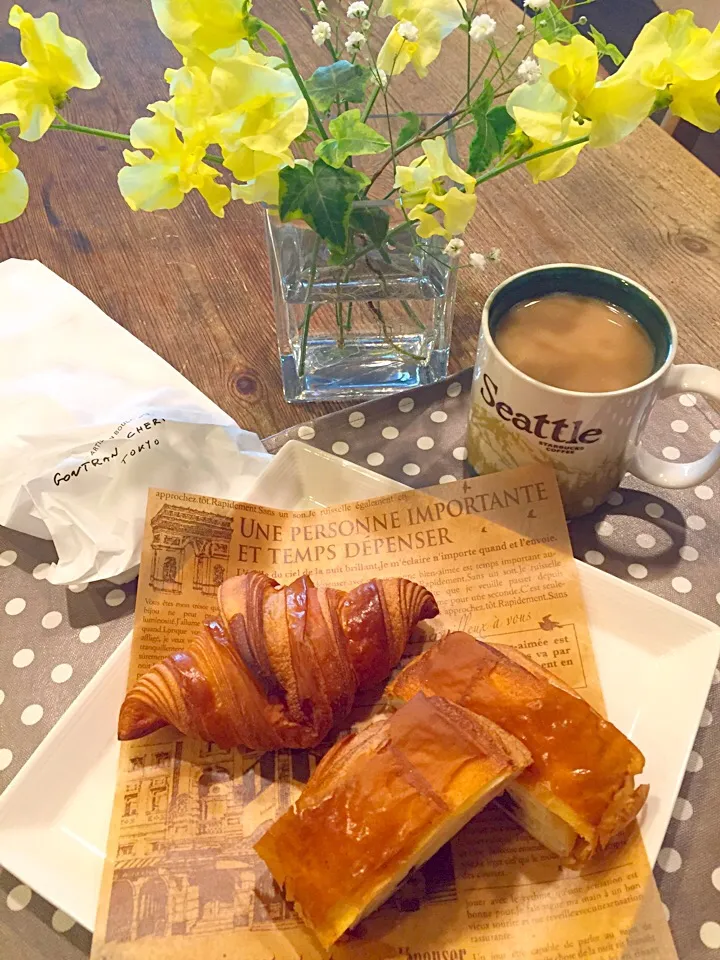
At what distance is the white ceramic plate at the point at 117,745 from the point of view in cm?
64

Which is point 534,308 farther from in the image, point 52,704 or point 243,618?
point 52,704

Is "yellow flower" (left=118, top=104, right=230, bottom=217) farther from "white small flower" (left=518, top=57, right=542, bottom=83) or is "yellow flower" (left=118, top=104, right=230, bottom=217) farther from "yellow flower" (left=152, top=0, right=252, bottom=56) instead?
"white small flower" (left=518, top=57, right=542, bottom=83)

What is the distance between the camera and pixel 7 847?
25.0 inches

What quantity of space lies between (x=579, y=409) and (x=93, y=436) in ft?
1.88

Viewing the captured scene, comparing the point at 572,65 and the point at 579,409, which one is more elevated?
the point at 572,65

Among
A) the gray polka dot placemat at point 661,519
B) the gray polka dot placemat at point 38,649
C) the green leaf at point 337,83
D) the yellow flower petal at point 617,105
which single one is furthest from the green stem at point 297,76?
the gray polka dot placemat at point 38,649

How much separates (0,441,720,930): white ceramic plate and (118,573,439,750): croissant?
0.05m

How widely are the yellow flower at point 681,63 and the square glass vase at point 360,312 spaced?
0.27m

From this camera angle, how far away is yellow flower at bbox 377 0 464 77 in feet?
2.14

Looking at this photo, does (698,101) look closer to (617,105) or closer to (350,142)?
(617,105)

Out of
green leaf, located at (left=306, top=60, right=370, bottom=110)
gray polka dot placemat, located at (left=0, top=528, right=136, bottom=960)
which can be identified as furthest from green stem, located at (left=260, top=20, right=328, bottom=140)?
gray polka dot placemat, located at (left=0, top=528, right=136, bottom=960)

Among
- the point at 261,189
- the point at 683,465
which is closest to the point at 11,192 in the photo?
the point at 261,189

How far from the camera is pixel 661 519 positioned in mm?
915

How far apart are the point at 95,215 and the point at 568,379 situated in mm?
876
